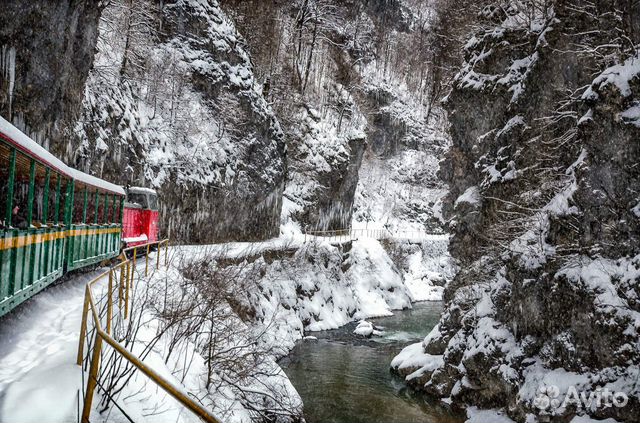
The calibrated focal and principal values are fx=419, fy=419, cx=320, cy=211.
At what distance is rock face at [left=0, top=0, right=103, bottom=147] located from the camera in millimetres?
12609

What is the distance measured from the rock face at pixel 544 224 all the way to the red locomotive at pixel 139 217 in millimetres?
12569

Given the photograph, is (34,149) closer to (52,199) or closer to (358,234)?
(52,199)

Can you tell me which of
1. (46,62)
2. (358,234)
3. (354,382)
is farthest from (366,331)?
(358,234)

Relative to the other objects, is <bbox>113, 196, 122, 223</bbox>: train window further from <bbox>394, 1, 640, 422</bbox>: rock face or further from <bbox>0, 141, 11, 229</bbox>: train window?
<bbox>394, 1, 640, 422</bbox>: rock face

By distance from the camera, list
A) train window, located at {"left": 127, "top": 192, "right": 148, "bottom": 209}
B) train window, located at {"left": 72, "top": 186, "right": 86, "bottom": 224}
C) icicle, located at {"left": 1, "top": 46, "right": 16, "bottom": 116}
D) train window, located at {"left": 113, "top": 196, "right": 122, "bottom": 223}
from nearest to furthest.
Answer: train window, located at {"left": 72, "top": 186, "right": 86, "bottom": 224} → icicle, located at {"left": 1, "top": 46, "right": 16, "bottom": 116} → train window, located at {"left": 113, "top": 196, "right": 122, "bottom": 223} → train window, located at {"left": 127, "top": 192, "right": 148, "bottom": 209}

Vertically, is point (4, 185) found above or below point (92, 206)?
above

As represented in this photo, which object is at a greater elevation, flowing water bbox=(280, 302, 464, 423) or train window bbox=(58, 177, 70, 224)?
train window bbox=(58, 177, 70, 224)

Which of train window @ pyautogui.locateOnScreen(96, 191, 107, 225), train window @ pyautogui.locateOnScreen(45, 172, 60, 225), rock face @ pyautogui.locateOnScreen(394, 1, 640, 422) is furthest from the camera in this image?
train window @ pyautogui.locateOnScreen(96, 191, 107, 225)

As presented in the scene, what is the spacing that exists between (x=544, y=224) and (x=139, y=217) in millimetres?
16309

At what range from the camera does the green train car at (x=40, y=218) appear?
20.6ft

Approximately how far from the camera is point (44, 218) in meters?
8.52

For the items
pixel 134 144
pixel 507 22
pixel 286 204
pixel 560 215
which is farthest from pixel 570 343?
pixel 286 204

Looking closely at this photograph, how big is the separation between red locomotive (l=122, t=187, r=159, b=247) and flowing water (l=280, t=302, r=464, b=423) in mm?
8475

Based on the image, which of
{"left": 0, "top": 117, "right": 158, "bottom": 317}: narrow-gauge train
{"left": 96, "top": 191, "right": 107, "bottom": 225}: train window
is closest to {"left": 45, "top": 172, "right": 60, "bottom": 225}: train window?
{"left": 0, "top": 117, "right": 158, "bottom": 317}: narrow-gauge train
